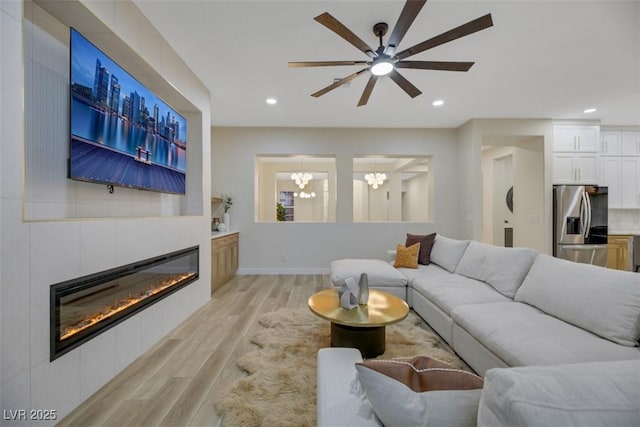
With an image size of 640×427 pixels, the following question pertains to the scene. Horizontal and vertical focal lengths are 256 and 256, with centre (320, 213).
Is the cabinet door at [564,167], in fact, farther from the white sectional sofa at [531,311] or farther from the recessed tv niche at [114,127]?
the recessed tv niche at [114,127]

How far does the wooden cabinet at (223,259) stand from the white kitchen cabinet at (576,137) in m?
→ 5.97

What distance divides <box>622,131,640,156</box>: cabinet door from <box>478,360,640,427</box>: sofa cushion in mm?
6799

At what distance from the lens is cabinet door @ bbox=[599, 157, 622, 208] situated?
485cm

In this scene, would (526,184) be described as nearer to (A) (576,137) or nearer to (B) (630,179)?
(A) (576,137)

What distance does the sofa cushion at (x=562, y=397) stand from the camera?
20.6 inches

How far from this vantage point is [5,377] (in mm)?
1202

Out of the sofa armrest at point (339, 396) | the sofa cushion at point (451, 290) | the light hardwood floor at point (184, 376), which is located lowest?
the light hardwood floor at point (184, 376)

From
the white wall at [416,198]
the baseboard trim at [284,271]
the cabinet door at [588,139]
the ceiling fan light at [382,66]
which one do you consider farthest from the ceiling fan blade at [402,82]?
the white wall at [416,198]

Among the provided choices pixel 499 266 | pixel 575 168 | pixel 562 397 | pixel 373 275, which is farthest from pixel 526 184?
pixel 562 397

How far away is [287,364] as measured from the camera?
199 centimetres

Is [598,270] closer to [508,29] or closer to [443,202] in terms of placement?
[508,29]

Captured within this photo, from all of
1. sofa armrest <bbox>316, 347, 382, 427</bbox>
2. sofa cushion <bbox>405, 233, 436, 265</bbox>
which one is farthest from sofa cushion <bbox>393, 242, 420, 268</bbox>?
sofa armrest <bbox>316, 347, 382, 427</bbox>

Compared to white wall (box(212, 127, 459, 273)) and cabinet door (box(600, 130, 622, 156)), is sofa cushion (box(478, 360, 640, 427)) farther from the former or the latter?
cabinet door (box(600, 130, 622, 156))

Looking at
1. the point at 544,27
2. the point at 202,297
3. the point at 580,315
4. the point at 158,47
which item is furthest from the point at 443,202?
the point at 158,47
